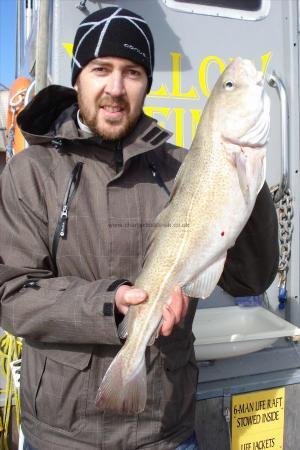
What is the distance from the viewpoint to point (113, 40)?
6.42ft

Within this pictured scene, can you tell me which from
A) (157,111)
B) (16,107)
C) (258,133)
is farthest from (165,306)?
(16,107)

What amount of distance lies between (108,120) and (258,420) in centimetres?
208

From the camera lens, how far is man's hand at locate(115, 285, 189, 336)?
1.60m

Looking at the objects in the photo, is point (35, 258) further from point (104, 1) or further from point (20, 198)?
point (104, 1)

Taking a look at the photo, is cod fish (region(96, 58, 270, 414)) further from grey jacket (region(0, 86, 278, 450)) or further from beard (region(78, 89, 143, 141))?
beard (region(78, 89, 143, 141))

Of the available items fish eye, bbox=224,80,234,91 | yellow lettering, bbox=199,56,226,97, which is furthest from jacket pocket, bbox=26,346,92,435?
yellow lettering, bbox=199,56,226,97

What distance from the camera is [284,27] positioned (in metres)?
3.46

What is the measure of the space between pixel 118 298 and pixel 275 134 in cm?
234

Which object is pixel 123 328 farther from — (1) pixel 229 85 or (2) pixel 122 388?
(1) pixel 229 85

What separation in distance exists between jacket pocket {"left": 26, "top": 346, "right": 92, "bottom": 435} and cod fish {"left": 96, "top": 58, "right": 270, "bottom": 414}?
0.18m

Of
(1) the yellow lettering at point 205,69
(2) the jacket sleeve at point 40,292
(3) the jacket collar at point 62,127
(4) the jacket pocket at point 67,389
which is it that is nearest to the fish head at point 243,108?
(3) the jacket collar at point 62,127

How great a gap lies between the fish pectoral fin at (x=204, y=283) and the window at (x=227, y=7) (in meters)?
2.32

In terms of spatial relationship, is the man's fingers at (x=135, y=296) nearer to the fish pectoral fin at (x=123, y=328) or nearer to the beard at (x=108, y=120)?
the fish pectoral fin at (x=123, y=328)

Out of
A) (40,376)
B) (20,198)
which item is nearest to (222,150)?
(20,198)
